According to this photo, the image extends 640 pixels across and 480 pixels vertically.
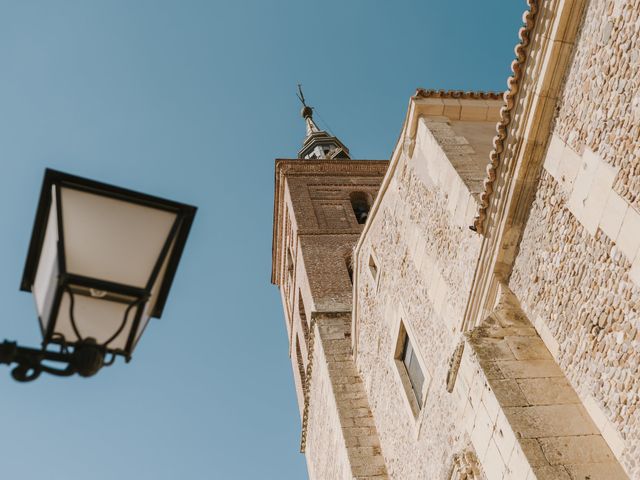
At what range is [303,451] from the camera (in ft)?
56.7

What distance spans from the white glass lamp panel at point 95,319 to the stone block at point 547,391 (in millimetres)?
3929

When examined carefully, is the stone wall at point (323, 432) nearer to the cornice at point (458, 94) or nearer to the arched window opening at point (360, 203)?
the cornice at point (458, 94)

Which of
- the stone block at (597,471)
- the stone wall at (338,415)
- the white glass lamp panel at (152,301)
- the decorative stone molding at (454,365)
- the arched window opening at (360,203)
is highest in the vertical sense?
the arched window opening at (360,203)

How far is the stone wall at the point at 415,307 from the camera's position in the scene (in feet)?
23.4

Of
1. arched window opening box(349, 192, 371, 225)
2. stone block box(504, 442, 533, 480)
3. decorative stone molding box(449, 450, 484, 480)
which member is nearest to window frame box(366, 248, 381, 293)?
decorative stone molding box(449, 450, 484, 480)

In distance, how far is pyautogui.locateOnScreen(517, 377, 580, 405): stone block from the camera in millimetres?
5141

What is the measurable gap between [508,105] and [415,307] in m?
3.36

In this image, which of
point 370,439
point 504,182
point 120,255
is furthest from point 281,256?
point 120,255

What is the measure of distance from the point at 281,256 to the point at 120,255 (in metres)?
22.7

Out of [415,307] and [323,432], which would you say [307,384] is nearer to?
[323,432]

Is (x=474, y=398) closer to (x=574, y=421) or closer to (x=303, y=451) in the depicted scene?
(x=574, y=421)

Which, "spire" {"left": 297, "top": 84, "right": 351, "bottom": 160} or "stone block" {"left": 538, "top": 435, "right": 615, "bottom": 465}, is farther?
"spire" {"left": 297, "top": 84, "right": 351, "bottom": 160}

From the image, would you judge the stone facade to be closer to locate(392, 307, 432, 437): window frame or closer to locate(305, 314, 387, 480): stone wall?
locate(392, 307, 432, 437): window frame

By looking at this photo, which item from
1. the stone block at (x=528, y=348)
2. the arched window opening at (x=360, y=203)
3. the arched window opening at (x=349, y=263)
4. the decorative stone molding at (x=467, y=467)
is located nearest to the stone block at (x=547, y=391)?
the stone block at (x=528, y=348)
